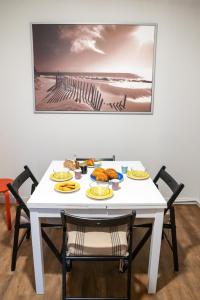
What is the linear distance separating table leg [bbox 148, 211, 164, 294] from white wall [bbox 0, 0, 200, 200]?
143cm

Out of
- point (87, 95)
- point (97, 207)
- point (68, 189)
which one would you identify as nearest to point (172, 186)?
point (97, 207)

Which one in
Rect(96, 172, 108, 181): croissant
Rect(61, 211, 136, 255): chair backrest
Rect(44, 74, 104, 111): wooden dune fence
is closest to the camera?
Rect(61, 211, 136, 255): chair backrest

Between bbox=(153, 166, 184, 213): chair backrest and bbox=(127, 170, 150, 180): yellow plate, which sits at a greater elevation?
bbox=(127, 170, 150, 180): yellow plate

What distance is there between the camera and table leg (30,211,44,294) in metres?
1.76

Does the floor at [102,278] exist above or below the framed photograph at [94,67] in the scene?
below

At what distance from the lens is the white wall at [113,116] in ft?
9.07

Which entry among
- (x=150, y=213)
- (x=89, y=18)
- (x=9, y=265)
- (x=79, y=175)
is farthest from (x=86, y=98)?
(x=9, y=265)

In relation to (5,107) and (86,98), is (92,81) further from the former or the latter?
(5,107)

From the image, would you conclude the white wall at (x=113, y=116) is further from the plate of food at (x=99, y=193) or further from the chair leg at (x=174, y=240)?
the plate of food at (x=99, y=193)

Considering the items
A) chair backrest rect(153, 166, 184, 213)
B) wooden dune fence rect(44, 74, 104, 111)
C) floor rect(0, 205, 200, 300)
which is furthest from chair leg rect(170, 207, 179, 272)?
wooden dune fence rect(44, 74, 104, 111)

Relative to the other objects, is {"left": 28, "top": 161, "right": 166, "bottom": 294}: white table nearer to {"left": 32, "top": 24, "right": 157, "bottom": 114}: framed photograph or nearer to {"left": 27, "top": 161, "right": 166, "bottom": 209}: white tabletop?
{"left": 27, "top": 161, "right": 166, "bottom": 209}: white tabletop

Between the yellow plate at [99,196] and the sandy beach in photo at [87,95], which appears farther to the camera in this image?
the sandy beach in photo at [87,95]

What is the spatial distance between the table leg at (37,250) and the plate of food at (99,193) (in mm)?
387

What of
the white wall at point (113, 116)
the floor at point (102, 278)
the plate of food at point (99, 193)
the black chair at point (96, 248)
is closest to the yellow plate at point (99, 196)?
the plate of food at point (99, 193)
